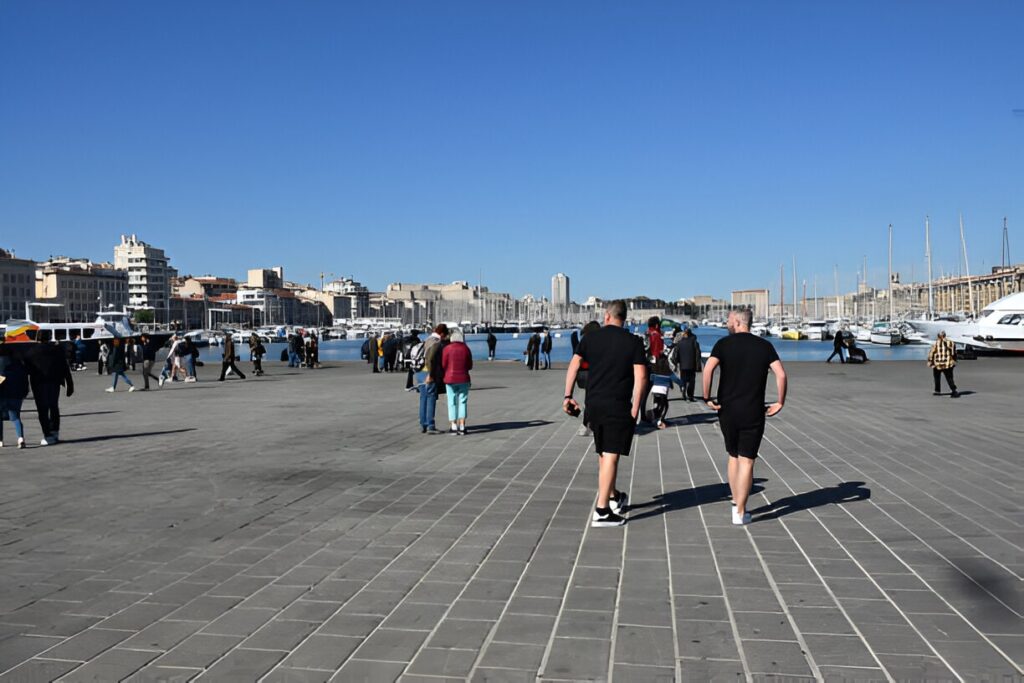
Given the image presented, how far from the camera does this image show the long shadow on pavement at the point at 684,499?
261 inches

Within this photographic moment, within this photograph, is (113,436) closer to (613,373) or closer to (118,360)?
(613,373)

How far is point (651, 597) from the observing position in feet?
14.4

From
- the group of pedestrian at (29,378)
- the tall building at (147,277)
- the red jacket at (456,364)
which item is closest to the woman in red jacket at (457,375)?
the red jacket at (456,364)

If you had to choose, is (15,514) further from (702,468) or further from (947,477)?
(947,477)

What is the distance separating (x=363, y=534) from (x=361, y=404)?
11050mm

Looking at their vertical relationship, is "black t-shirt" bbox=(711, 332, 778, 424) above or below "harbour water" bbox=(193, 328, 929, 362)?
above

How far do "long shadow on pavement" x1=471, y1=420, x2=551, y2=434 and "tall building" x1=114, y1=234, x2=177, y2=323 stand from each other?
518ft

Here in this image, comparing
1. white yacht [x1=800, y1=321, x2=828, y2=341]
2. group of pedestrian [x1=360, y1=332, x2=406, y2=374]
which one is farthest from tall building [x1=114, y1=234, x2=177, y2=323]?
group of pedestrian [x1=360, y1=332, x2=406, y2=374]

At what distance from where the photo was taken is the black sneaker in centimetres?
607

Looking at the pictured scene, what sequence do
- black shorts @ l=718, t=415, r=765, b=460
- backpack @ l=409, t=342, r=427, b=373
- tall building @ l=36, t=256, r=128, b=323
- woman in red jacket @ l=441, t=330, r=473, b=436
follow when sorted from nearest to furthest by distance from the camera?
black shorts @ l=718, t=415, r=765, b=460
woman in red jacket @ l=441, t=330, r=473, b=436
backpack @ l=409, t=342, r=427, b=373
tall building @ l=36, t=256, r=128, b=323

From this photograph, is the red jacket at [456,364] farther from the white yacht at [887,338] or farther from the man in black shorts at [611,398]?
the white yacht at [887,338]

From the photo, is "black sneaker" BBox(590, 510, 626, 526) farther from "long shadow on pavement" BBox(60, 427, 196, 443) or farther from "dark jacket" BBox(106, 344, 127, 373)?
"dark jacket" BBox(106, 344, 127, 373)

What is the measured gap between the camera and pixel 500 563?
200 inches

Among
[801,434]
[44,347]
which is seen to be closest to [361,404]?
[44,347]
